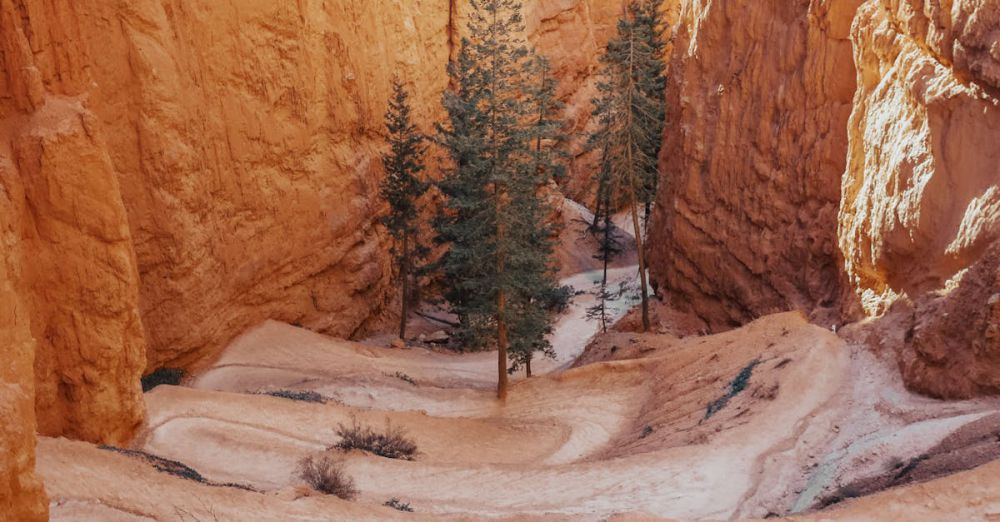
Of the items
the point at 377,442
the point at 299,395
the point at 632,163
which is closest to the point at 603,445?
the point at 377,442

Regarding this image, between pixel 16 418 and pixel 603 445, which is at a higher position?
pixel 16 418

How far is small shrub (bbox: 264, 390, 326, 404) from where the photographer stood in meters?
17.4

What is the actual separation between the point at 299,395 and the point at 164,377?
14.9 ft

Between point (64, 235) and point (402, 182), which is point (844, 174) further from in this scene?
point (402, 182)

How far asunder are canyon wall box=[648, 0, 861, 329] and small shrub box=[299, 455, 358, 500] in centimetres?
1102

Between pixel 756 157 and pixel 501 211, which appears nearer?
pixel 501 211

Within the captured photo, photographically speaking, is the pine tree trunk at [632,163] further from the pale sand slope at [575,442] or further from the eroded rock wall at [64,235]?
the eroded rock wall at [64,235]

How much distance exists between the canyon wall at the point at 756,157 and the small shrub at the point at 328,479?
1102 cm

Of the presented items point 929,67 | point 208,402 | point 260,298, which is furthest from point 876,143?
point 260,298

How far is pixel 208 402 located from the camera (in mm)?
15133

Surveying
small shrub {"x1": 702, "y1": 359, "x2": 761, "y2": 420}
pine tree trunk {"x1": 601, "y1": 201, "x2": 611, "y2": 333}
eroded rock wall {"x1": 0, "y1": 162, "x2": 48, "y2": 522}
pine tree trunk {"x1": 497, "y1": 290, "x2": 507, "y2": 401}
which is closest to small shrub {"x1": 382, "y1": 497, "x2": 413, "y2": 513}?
eroded rock wall {"x1": 0, "y1": 162, "x2": 48, "y2": 522}

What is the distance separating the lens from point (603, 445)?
1662 cm

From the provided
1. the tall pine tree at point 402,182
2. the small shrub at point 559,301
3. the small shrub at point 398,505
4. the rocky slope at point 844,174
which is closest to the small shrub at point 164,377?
the tall pine tree at point 402,182

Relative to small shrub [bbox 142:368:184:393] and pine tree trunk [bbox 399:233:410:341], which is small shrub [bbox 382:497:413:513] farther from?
pine tree trunk [bbox 399:233:410:341]
